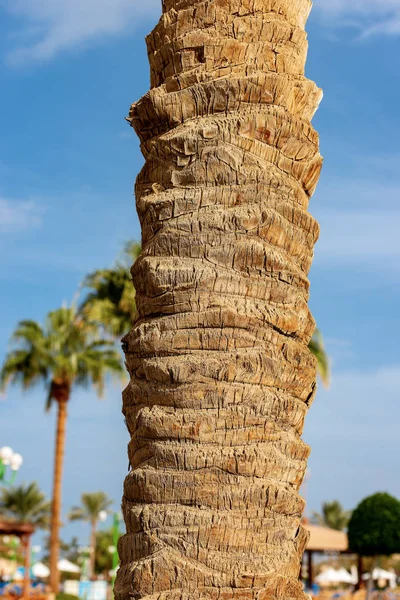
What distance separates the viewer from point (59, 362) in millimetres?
24812

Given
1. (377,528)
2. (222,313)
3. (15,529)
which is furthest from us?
(377,528)

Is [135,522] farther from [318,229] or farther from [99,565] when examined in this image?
[99,565]

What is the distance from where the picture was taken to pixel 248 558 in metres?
2.55

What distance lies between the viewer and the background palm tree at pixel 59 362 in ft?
81.4

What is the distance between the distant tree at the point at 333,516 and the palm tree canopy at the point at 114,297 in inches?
2170

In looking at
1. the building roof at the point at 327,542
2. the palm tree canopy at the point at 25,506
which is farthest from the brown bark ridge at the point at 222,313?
the palm tree canopy at the point at 25,506

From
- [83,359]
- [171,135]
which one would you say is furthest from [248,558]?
[83,359]

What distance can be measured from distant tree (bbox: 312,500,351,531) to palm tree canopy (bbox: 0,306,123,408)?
50.6 metres

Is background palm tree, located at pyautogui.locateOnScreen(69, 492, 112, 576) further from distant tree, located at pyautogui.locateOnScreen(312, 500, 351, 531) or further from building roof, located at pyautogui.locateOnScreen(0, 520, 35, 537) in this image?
building roof, located at pyautogui.locateOnScreen(0, 520, 35, 537)

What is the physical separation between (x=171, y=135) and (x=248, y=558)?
1586mm

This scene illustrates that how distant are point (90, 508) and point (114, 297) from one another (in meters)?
49.4

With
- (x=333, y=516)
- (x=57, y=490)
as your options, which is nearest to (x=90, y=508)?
(x=333, y=516)

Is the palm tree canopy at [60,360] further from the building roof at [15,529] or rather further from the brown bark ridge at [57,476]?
the building roof at [15,529]

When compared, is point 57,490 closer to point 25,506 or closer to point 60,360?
point 60,360
